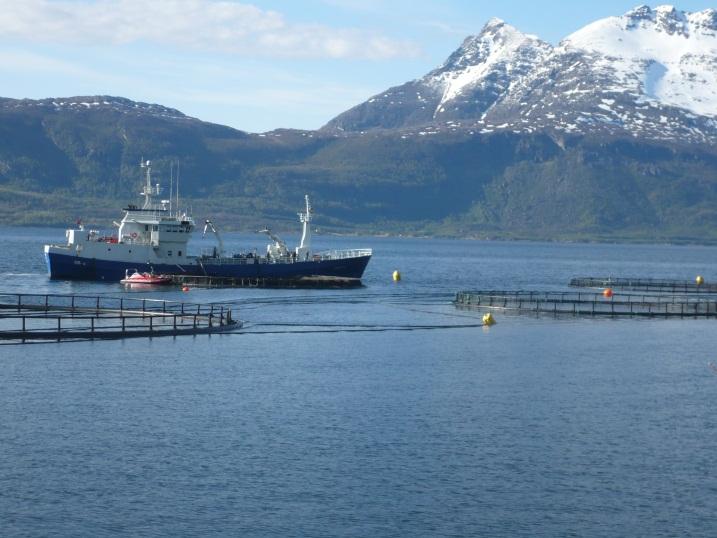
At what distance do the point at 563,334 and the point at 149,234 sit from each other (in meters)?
69.3

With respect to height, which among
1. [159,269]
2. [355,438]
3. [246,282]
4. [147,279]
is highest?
[159,269]

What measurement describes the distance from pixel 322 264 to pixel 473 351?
75.6 metres

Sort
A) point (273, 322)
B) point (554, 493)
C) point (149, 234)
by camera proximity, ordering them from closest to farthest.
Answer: point (554, 493) → point (273, 322) → point (149, 234)

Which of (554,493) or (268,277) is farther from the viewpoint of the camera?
(268,277)

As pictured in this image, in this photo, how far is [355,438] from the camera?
2442 inches

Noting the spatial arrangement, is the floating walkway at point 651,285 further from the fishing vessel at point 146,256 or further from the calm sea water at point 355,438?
the calm sea water at point 355,438

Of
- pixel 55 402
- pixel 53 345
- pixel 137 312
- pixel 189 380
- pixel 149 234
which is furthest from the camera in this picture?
pixel 149 234

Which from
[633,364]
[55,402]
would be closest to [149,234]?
[633,364]

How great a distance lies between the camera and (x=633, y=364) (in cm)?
9206

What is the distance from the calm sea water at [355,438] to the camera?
49188 mm

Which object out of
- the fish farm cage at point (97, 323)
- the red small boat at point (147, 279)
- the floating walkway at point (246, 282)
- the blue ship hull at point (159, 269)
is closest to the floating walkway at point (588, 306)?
the floating walkway at point (246, 282)

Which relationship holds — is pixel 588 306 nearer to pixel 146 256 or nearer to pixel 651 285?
pixel 651 285

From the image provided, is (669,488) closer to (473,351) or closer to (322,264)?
(473,351)

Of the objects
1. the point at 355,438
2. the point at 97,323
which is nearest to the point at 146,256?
the point at 97,323
